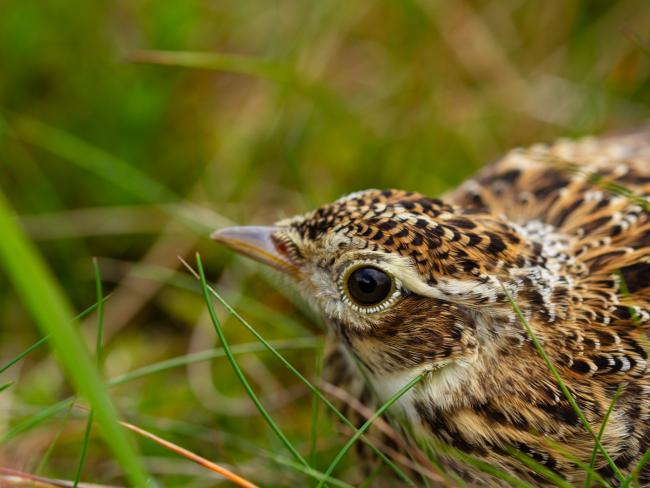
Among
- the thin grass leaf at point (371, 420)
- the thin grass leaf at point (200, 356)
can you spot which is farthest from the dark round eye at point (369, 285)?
the thin grass leaf at point (200, 356)

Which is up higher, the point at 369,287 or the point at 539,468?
the point at 369,287

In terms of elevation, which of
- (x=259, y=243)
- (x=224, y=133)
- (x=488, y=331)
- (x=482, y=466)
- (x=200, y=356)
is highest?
(x=224, y=133)

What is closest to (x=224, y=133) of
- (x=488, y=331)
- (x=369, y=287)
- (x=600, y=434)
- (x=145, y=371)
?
(x=145, y=371)

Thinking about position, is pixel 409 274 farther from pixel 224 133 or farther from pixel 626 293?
pixel 224 133

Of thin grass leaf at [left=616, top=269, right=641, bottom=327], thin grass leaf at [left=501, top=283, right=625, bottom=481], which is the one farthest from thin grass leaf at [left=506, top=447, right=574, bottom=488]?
thin grass leaf at [left=616, top=269, right=641, bottom=327]

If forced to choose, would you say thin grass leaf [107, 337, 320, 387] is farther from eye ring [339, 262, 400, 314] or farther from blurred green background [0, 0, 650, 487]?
eye ring [339, 262, 400, 314]

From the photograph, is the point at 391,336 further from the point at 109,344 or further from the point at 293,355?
the point at 109,344

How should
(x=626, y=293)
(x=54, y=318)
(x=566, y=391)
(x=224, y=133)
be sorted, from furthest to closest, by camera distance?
(x=224, y=133), (x=626, y=293), (x=566, y=391), (x=54, y=318)
